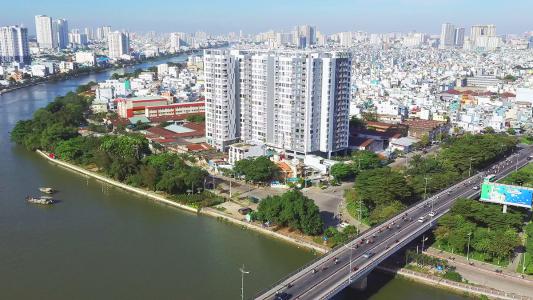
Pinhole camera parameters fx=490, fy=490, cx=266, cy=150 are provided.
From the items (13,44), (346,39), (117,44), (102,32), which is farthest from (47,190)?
(102,32)

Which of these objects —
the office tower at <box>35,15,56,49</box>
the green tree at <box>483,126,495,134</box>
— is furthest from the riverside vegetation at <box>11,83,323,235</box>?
the office tower at <box>35,15,56,49</box>

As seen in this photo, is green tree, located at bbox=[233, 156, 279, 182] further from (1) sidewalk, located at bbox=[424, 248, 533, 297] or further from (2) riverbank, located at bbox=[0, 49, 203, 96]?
(2) riverbank, located at bbox=[0, 49, 203, 96]

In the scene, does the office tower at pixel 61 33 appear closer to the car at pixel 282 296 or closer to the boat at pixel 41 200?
the boat at pixel 41 200

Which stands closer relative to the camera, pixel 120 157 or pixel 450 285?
pixel 450 285

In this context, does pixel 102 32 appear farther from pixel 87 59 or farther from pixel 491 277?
pixel 491 277


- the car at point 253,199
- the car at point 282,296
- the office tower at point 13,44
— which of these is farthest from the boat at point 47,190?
the office tower at point 13,44

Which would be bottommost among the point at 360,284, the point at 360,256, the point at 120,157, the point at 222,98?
the point at 360,284

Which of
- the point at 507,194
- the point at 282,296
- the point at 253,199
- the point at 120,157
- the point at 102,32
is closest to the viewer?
the point at 282,296
